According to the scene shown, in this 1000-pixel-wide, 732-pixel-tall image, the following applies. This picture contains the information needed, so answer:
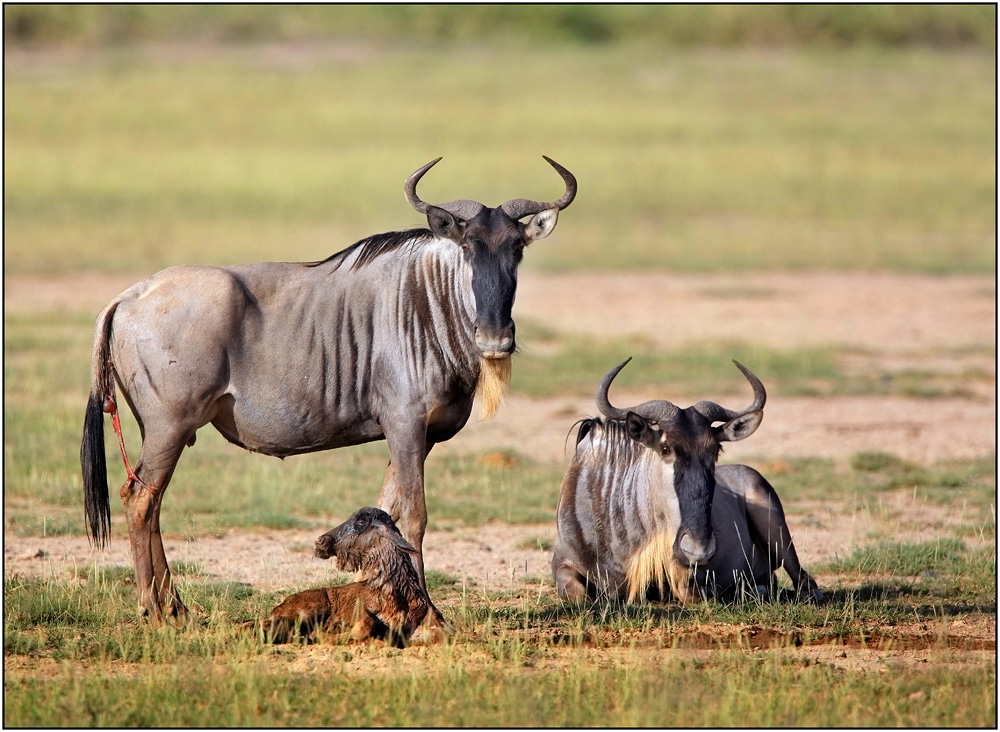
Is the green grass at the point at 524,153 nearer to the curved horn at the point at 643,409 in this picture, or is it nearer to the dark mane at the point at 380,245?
the dark mane at the point at 380,245

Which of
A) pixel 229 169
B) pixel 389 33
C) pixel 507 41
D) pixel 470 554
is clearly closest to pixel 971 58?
pixel 507 41

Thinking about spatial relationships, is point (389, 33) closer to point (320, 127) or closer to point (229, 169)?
point (320, 127)

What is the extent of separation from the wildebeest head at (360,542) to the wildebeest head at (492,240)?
943 millimetres

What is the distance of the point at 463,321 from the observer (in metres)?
7.10

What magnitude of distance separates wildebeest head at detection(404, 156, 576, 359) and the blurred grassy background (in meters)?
14.6

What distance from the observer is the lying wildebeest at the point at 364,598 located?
655cm

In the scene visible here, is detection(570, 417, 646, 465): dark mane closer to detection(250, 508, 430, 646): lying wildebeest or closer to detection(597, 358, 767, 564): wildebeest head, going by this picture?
detection(597, 358, 767, 564): wildebeest head

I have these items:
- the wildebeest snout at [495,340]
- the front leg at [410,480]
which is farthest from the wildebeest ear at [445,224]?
the front leg at [410,480]

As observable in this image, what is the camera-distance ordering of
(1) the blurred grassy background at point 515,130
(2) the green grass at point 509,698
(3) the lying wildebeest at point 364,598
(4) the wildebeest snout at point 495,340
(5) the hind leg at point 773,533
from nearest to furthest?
(2) the green grass at point 509,698 < (3) the lying wildebeest at point 364,598 < (4) the wildebeest snout at point 495,340 < (5) the hind leg at point 773,533 < (1) the blurred grassy background at point 515,130

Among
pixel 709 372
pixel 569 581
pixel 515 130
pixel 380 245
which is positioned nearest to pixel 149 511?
pixel 380 245

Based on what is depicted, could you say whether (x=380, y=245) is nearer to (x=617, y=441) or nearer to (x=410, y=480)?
(x=410, y=480)

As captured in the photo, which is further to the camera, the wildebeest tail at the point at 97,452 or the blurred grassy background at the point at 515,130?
the blurred grassy background at the point at 515,130

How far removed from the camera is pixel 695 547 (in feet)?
22.6

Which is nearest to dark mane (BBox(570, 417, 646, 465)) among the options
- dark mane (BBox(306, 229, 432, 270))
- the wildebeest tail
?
dark mane (BBox(306, 229, 432, 270))
